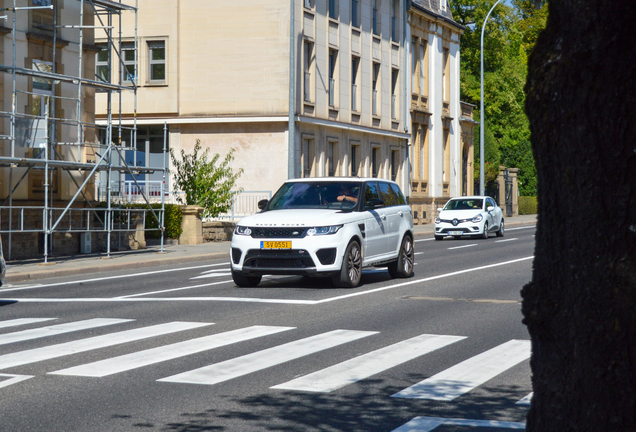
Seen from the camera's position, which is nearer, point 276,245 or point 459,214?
point 276,245

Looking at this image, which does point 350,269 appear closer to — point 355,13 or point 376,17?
point 355,13

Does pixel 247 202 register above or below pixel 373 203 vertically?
above

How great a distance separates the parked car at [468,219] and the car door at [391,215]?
636 inches

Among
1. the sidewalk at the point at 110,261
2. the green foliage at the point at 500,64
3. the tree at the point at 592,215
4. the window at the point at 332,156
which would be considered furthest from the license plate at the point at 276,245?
the green foliage at the point at 500,64

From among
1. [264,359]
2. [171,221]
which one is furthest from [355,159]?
[264,359]

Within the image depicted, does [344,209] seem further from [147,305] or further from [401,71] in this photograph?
[401,71]

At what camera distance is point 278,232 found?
13.9 meters

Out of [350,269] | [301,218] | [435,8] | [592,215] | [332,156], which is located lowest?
[350,269]

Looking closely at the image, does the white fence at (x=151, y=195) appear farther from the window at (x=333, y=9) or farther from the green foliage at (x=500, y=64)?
the green foliage at (x=500, y=64)

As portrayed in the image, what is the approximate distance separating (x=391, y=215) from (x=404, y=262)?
1.00m

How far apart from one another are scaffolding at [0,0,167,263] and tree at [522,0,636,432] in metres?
18.1

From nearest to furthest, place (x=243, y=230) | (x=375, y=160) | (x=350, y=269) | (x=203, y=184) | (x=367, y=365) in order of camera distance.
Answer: (x=367, y=365) → (x=243, y=230) → (x=350, y=269) → (x=203, y=184) → (x=375, y=160)

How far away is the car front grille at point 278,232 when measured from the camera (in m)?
13.8

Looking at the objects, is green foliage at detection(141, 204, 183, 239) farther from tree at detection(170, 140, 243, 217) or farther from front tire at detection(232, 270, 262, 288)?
front tire at detection(232, 270, 262, 288)
